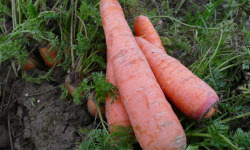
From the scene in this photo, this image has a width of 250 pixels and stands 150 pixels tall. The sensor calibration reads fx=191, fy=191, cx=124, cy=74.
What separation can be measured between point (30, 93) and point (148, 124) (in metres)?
1.19

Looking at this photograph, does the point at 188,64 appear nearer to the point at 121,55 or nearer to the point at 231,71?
the point at 231,71

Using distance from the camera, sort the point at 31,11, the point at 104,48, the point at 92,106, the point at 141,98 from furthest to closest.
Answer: the point at 104,48, the point at 31,11, the point at 92,106, the point at 141,98

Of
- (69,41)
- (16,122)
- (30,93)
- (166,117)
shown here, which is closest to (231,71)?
(166,117)

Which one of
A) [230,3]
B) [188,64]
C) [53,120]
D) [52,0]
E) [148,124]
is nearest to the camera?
[148,124]

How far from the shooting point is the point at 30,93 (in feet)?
5.73

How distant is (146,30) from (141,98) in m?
0.85

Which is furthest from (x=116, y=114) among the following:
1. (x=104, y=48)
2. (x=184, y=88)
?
(x=104, y=48)

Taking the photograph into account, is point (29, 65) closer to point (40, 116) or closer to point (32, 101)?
point (32, 101)

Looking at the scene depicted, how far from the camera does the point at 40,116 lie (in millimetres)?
1616

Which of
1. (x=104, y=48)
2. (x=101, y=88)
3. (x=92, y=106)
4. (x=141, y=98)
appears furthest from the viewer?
(x=104, y=48)

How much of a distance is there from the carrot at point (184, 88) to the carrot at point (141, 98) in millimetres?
108

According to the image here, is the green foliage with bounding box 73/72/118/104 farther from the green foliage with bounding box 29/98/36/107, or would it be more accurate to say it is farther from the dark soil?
the green foliage with bounding box 29/98/36/107

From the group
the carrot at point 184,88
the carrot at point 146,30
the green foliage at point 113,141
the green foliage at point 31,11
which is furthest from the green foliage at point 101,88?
the green foliage at point 31,11

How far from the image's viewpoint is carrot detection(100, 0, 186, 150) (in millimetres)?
1085
